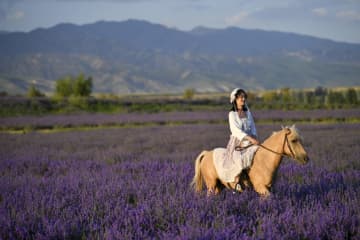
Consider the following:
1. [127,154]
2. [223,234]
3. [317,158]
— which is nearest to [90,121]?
[127,154]

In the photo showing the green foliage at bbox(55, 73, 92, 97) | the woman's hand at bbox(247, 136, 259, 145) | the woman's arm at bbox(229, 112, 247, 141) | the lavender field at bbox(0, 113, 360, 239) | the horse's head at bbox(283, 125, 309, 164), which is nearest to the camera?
the lavender field at bbox(0, 113, 360, 239)

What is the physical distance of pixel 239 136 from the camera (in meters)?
5.02

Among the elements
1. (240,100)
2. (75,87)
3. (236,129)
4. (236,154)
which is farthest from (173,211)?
(75,87)

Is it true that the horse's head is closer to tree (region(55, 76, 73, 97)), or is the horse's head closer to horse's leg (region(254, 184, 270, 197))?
horse's leg (region(254, 184, 270, 197))

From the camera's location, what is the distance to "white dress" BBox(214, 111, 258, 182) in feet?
16.0

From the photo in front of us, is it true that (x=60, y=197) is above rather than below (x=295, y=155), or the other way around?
below

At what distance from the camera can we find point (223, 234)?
11.2ft

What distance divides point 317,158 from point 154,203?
4871 mm

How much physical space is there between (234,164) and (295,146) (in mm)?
741

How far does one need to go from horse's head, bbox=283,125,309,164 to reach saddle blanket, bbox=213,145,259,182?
0.47 metres

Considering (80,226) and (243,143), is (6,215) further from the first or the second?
(243,143)

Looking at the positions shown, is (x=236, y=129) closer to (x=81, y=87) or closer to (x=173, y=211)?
(x=173, y=211)

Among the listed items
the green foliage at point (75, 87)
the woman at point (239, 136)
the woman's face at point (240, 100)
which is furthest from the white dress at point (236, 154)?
the green foliage at point (75, 87)

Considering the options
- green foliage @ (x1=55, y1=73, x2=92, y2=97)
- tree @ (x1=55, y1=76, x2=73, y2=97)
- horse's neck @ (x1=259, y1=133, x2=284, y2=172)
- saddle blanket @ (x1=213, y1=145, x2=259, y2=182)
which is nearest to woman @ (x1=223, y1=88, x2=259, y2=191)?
saddle blanket @ (x1=213, y1=145, x2=259, y2=182)
